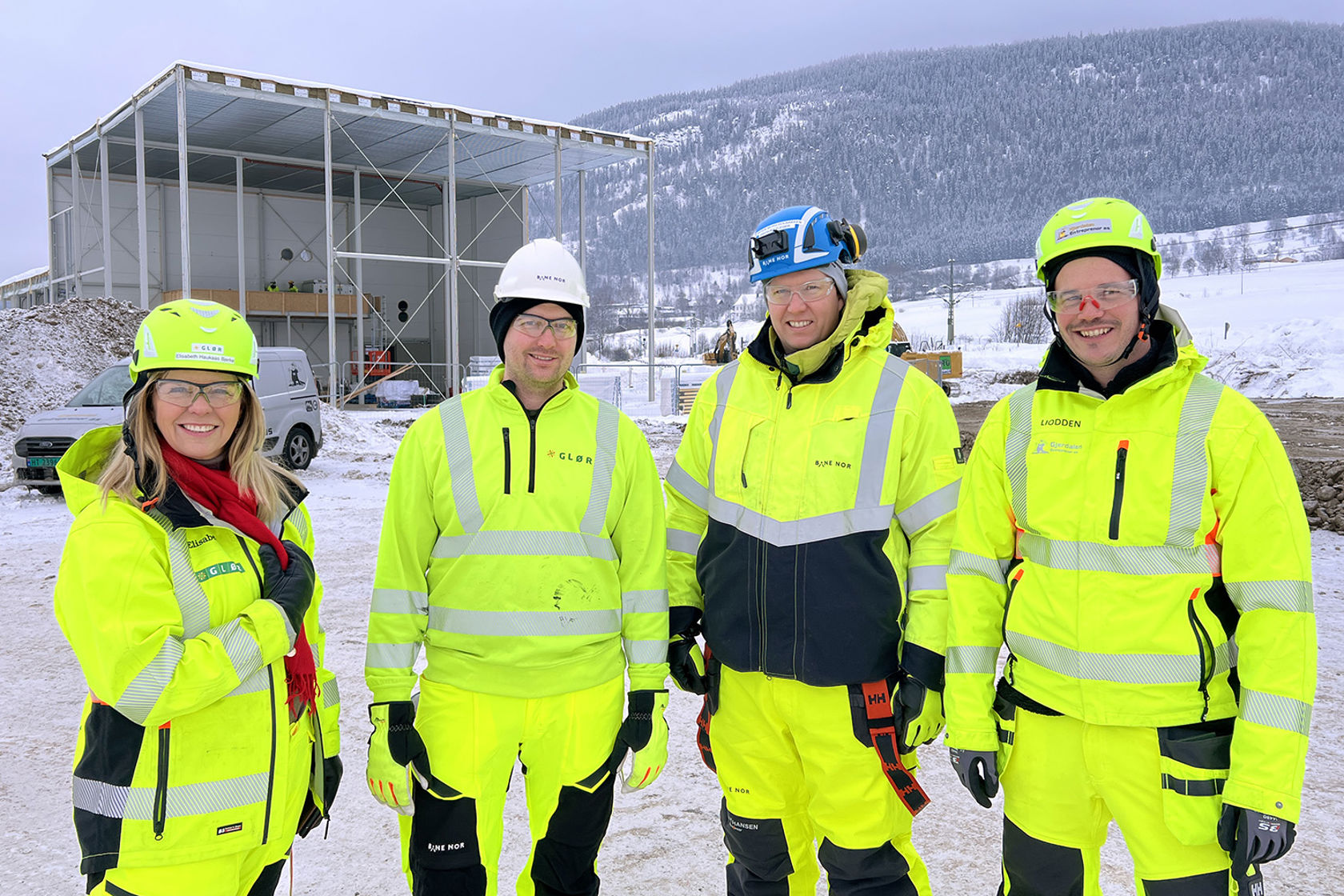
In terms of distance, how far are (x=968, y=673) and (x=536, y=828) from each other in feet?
4.29

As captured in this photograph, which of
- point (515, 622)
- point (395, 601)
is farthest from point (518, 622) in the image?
point (395, 601)

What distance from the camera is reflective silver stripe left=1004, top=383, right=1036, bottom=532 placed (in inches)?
90.7

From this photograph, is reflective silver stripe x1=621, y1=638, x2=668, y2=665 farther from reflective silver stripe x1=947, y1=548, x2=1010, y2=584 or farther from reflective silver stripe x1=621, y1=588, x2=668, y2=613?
reflective silver stripe x1=947, y1=548, x2=1010, y2=584

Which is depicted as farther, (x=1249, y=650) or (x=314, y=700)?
(x=314, y=700)

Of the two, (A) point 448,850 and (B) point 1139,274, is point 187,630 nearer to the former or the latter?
(A) point 448,850

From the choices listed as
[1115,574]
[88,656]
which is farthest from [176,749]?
[1115,574]

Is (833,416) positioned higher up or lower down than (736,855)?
higher up

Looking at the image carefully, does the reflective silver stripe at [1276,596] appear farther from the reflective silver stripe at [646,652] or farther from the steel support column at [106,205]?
the steel support column at [106,205]

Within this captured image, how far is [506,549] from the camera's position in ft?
8.06

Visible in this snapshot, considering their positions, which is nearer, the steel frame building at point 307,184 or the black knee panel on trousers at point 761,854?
the black knee panel on trousers at point 761,854

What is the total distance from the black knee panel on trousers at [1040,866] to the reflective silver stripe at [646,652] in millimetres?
1052

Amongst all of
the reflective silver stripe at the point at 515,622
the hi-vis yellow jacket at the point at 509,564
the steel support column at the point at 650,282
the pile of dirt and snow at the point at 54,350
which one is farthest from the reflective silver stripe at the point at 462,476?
the steel support column at the point at 650,282

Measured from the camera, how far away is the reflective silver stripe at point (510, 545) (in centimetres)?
246

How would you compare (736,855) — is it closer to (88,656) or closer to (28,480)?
(88,656)
